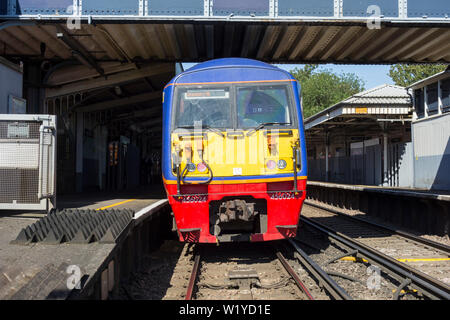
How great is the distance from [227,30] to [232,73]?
4.18 meters

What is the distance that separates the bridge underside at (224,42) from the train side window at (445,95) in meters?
3.73

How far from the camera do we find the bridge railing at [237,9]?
8367 mm

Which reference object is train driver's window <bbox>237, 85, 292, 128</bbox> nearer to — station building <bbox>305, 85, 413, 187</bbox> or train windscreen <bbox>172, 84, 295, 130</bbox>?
train windscreen <bbox>172, 84, 295, 130</bbox>

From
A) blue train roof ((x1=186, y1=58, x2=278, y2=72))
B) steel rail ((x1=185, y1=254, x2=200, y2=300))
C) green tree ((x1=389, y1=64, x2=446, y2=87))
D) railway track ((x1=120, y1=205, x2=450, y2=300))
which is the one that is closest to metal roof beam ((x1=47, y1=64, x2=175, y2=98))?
blue train roof ((x1=186, y1=58, x2=278, y2=72))

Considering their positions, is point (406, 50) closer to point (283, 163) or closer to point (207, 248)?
point (283, 163)

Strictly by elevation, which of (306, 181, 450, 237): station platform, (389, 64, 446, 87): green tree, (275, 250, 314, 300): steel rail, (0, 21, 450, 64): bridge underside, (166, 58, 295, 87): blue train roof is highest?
(389, 64, 446, 87): green tree

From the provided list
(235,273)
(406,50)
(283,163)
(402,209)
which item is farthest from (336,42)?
(235,273)

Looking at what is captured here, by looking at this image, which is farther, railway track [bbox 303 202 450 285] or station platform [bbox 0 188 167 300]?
railway track [bbox 303 202 450 285]

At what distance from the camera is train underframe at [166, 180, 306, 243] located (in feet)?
19.5

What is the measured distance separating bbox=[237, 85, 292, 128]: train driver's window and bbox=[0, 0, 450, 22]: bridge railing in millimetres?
2910

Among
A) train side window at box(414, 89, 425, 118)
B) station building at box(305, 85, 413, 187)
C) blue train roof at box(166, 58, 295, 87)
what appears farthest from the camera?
station building at box(305, 85, 413, 187)

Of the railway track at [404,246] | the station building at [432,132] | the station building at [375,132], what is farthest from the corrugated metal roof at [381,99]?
the railway track at [404,246]

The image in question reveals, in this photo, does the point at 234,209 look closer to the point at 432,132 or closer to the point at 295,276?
the point at 295,276

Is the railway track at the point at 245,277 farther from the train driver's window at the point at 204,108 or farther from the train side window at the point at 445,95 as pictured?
the train side window at the point at 445,95
